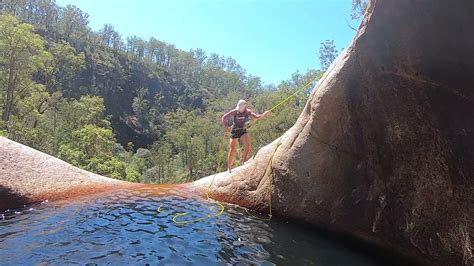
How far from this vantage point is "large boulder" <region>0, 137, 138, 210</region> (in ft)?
31.4

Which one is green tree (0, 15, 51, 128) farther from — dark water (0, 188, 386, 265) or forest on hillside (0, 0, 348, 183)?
dark water (0, 188, 386, 265)

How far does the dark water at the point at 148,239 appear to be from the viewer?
234 inches

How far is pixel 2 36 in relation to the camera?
2903 centimetres

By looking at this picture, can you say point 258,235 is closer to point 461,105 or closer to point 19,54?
point 461,105

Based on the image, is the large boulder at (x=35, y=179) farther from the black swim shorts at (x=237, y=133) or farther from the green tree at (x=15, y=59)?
the green tree at (x=15, y=59)

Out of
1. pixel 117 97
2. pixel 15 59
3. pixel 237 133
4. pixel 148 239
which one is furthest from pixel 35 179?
pixel 117 97

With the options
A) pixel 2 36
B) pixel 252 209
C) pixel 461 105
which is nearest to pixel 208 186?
pixel 252 209

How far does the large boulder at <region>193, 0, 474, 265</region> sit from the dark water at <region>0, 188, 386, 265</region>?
33.6 inches

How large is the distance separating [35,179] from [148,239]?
16.9 ft

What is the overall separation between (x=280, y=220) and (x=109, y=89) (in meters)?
90.8

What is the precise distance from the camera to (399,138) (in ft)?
21.4

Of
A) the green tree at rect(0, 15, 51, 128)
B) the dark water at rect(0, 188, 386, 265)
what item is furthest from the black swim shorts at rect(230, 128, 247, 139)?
the green tree at rect(0, 15, 51, 128)

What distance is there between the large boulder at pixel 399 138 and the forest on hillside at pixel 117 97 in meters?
7.16

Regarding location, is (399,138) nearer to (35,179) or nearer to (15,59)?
(35,179)
